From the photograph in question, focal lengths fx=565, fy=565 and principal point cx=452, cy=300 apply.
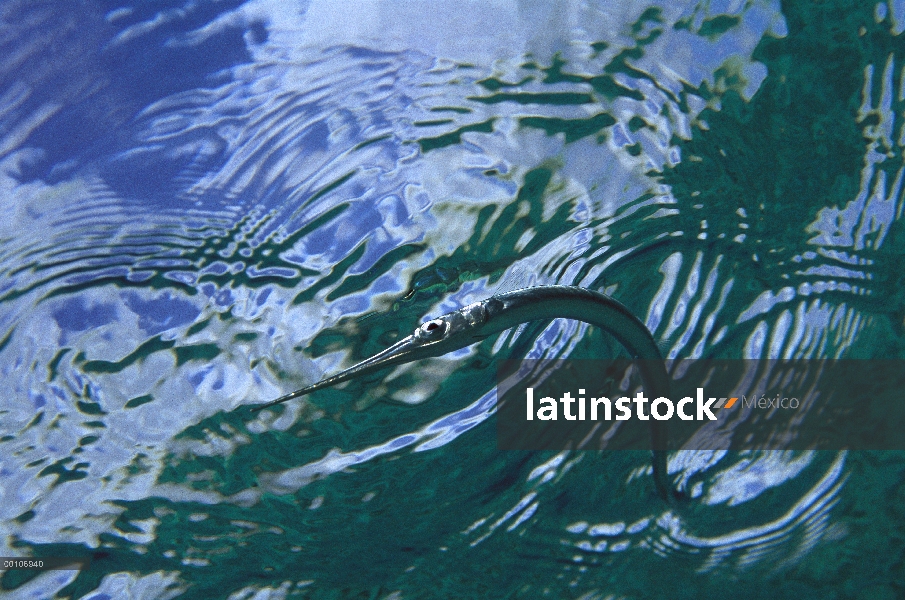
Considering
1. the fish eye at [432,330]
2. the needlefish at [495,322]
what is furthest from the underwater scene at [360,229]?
the fish eye at [432,330]

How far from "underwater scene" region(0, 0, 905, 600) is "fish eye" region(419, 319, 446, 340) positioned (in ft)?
5.43

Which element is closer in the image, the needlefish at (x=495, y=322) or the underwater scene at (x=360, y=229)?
the needlefish at (x=495, y=322)

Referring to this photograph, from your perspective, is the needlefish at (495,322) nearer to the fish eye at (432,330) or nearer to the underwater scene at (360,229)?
the fish eye at (432,330)

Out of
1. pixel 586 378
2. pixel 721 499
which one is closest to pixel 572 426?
pixel 586 378

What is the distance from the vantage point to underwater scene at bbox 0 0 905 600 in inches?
123

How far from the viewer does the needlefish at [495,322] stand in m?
2.10

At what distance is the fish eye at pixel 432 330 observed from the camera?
→ 7.07 ft

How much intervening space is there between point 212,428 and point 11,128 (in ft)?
8.22

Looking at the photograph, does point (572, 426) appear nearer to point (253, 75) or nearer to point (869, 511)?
point (253, 75)

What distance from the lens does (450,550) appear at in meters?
6.89

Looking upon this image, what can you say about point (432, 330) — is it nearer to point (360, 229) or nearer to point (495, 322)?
point (495, 322)

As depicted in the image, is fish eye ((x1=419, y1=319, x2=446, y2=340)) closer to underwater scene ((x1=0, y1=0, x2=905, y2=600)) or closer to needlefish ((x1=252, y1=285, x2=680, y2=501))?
needlefish ((x1=252, y1=285, x2=680, y2=501))

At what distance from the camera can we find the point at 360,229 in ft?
12.0

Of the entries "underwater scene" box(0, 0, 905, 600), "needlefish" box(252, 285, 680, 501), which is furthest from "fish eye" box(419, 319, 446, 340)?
"underwater scene" box(0, 0, 905, 600)
